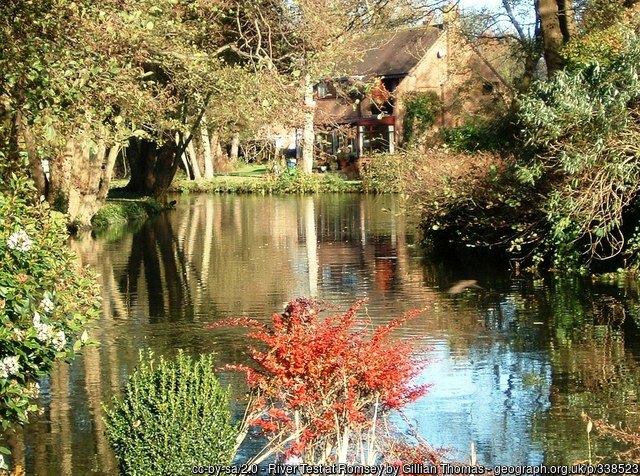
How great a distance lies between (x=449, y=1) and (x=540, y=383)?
51.3 feet

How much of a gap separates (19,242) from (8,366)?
0.79m

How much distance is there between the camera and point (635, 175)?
19.2m

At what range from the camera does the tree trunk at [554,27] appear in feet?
78.5

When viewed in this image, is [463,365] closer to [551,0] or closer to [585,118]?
[585,118]

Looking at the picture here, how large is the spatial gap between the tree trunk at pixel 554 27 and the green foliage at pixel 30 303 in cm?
1847

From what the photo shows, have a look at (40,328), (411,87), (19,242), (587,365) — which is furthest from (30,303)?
(411,87)

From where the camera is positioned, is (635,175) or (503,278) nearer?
(635,175)

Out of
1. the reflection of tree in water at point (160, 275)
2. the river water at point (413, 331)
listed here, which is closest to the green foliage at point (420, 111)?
the reflection of tree in water at point (160, 275)

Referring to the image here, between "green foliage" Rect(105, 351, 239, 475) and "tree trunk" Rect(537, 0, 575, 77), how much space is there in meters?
18.6

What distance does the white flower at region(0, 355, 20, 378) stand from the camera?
6.29 metres

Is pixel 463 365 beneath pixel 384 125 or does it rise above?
beneath

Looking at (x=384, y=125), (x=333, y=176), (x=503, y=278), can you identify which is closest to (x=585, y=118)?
(x=503, y=278)

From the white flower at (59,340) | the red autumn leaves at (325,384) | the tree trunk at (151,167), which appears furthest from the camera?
the tree trunk at (151,167)

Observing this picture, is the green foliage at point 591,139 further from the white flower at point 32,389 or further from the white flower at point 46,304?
the white flower at point 46,304
